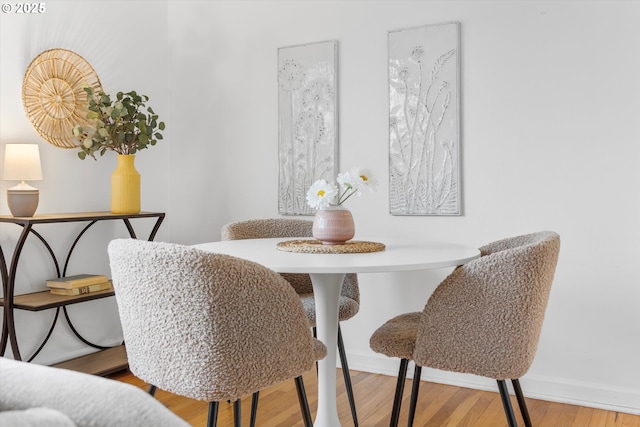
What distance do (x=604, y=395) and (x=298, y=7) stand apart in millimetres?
2436

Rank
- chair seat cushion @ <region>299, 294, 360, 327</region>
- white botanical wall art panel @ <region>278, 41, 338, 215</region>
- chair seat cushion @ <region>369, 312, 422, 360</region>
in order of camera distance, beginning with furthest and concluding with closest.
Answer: white botanical wall art panel @ <region>278, 41, 338, 215</region>
chair seat cushion @ <region>299, 294, 360, 327</region>
chair seat cushion @ <region>369, 312, 422, 360</region>

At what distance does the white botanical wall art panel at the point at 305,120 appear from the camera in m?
3.17

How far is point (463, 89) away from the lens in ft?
9.31

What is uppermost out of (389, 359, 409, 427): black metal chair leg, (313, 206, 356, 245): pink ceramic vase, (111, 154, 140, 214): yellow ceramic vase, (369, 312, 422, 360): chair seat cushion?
(111, 154, 140, 214): yellow ceramic vase

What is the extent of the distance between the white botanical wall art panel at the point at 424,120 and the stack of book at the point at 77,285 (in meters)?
1.48

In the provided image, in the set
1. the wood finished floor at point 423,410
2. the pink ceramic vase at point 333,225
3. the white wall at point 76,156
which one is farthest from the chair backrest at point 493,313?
the white wall at point 76,156

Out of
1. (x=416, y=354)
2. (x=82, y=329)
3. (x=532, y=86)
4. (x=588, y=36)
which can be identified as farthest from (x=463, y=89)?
(x=82, y=329)

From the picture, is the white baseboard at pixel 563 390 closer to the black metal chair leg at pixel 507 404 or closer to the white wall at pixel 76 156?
the black metal chair leg at pixel 507 404

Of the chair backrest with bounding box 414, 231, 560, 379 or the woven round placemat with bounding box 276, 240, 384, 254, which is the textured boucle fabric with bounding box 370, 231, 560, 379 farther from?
the woven round placemat with bounding box 276, 240, 384, 254

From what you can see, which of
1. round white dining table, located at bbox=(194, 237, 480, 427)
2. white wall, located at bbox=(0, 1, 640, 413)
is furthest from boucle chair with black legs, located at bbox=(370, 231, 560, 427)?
white wall, located at bbox=(0, 1, 640, 413)

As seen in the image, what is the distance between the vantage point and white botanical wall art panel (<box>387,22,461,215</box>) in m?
2.85

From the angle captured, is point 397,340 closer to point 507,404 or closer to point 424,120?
point 507,404

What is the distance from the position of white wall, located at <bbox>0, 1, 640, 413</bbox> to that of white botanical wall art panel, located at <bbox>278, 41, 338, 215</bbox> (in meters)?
0.07

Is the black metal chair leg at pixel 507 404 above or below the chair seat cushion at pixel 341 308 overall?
below
